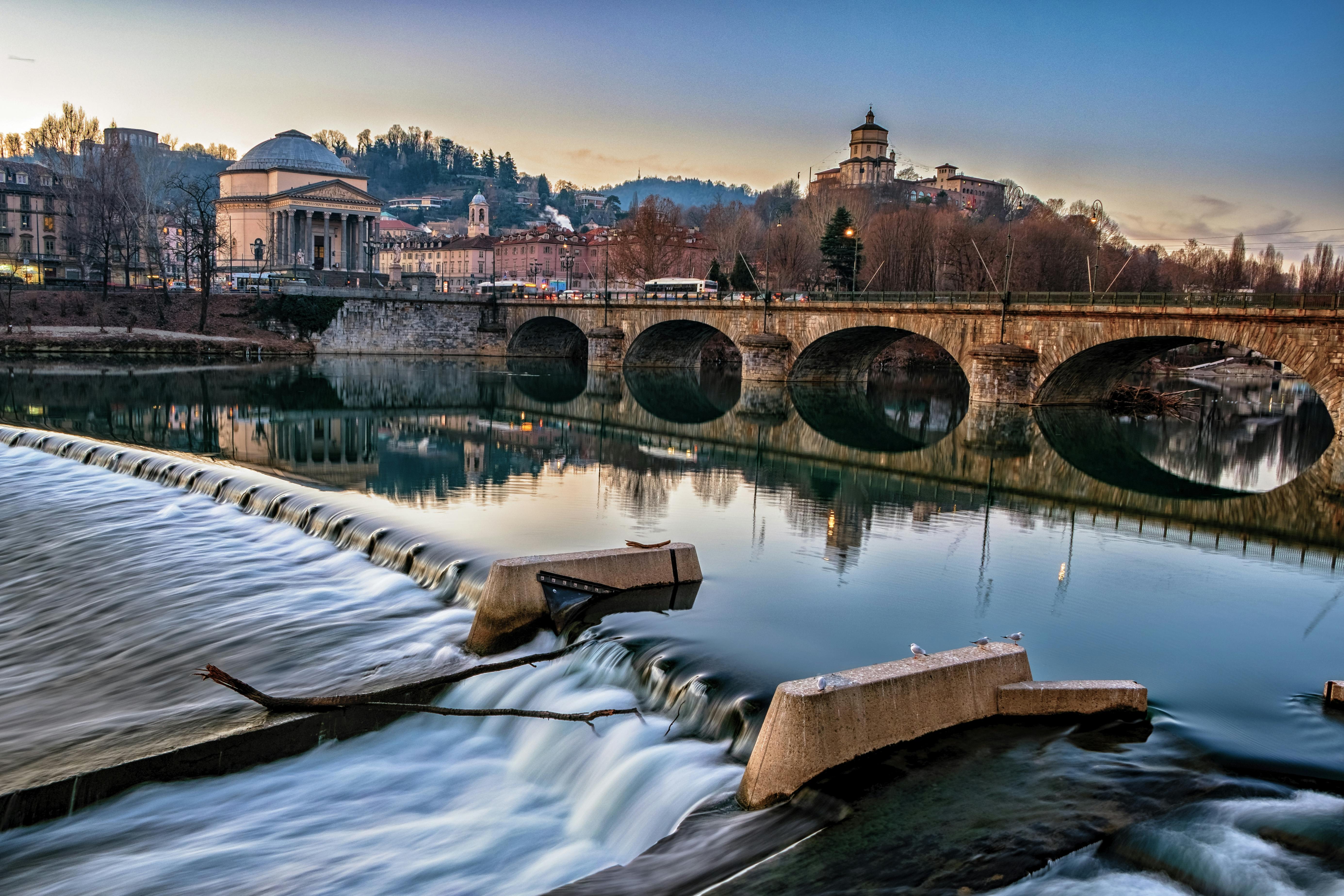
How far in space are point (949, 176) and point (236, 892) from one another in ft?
664

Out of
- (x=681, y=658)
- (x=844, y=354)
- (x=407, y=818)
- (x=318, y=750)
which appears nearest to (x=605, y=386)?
(x=844, y=354)

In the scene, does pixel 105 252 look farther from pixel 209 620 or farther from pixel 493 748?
pixel 493 748

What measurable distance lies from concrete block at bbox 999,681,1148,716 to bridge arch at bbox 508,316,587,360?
65.6 meters

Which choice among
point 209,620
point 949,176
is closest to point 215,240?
point 209,620

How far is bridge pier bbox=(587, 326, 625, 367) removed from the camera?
6500 centimetres

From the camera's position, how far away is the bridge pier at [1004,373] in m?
41.4

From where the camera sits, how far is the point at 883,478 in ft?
83.7


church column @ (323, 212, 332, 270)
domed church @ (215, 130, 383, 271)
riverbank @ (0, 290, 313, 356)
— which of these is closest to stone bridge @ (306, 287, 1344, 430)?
riverbank @ (0, 290, 313, 356)

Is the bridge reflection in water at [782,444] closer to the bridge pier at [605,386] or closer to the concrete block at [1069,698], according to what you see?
the bridge pier at [605,386]

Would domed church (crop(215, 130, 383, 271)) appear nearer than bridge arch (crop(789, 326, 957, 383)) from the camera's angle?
No

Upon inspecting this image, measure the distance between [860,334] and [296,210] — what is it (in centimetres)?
6403

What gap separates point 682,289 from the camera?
70438 mm

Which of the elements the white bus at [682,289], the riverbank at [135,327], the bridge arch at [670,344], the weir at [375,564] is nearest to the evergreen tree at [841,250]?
the white bus at [682,289]

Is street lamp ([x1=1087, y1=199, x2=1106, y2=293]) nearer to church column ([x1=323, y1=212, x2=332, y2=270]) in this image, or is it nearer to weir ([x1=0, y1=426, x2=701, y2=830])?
weir ([x1=0, y1=426, x2=701, y2=830])
